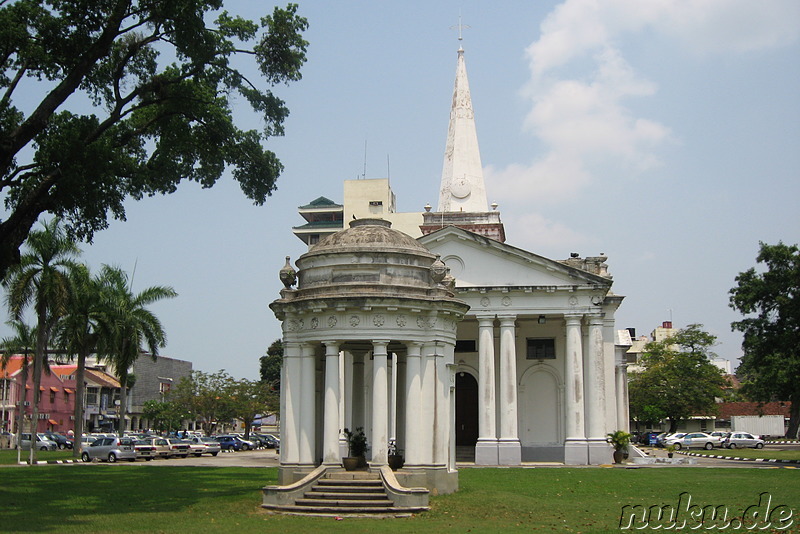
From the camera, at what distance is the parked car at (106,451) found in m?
44.2

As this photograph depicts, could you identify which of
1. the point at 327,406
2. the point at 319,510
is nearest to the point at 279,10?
the point at 327,406

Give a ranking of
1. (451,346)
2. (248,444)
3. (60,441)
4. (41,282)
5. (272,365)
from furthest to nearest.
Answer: (272,365) < (60,441) < (248,444) < (41,282) < (451,346)

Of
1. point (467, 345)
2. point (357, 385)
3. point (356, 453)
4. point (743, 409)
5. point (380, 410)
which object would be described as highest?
point (467, 345)

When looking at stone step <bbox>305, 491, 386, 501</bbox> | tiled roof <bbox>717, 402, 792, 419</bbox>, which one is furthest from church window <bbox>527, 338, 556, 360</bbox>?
tiled roof <bbox>717, 402, 792, 419</bbox>

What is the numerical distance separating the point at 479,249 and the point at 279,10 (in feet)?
62.4

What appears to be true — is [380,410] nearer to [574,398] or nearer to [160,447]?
[574,398]

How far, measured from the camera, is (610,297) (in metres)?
44.0

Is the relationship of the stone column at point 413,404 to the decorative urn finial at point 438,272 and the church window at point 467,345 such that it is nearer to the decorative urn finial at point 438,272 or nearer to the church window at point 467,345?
the decorative urn finial at point 438,272

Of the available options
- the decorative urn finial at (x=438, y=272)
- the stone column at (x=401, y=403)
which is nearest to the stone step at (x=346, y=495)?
the stone column at (x=401, y=403)

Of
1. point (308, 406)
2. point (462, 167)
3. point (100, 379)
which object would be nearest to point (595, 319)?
point (462, 167)

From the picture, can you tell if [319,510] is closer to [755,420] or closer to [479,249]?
[479,249]

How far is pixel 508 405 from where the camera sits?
133 feet

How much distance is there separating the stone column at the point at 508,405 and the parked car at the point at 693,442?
29058 millimetres

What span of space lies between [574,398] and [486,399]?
399cm
